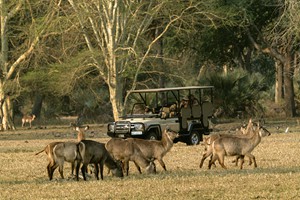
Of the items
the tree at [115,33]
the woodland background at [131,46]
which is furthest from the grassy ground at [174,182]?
the tree at [115,33]

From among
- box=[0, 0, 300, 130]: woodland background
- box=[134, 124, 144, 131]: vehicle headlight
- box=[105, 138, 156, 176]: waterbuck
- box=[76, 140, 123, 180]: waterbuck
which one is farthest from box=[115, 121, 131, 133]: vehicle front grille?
box=[76, 140, 123, 180]: waterbuck

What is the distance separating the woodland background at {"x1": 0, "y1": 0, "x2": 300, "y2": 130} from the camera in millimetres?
39812

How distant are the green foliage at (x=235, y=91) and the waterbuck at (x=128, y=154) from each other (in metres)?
27.4

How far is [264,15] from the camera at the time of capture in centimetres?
5128

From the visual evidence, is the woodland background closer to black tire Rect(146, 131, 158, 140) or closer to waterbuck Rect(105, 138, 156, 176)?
black tire Rect(146, 131, 158, 140)

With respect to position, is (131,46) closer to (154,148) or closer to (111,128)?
(111,128)

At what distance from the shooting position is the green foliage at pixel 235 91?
45875 millimetres

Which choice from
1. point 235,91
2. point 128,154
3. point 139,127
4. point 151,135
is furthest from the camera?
point 235,91

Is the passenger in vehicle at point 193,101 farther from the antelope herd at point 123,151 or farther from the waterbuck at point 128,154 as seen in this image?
the waterbuck at point 128,154

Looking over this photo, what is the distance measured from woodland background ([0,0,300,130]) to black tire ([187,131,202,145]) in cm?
602

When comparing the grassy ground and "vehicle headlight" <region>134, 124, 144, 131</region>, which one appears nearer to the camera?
the grassy ground

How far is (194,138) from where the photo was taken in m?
29.6

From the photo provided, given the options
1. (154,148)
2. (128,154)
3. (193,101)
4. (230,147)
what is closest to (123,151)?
(128,154)

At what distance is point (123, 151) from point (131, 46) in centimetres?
2444
